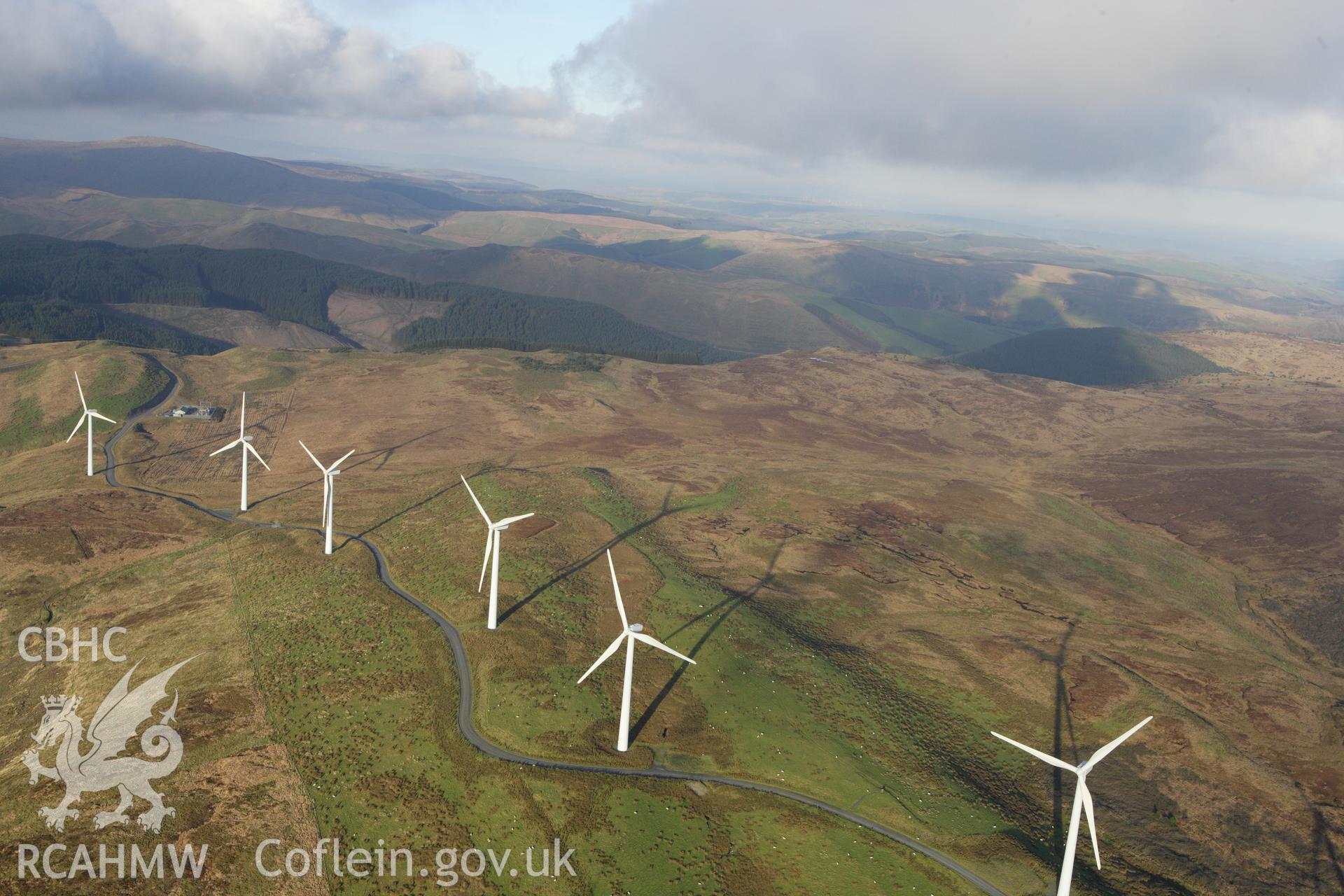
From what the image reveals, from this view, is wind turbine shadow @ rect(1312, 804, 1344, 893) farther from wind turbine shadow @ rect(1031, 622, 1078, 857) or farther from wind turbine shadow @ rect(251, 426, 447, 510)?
wind turbine shadow @ rect(251, 426, 447, 510)

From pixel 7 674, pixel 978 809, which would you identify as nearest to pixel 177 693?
pixel 7 674

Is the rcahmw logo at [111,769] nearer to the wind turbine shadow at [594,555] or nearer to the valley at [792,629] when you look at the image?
the valley at [792,629]

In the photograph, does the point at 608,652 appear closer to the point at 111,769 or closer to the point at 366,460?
the point at 111,769

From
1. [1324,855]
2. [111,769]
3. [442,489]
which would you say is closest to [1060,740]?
[1324,855]


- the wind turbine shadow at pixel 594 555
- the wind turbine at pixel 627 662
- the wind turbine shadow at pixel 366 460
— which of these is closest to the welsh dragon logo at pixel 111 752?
the wind turbine shadow at pixel 594 555

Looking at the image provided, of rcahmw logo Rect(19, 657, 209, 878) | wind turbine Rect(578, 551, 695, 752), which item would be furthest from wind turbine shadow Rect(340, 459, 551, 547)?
wind turbine Rect(578, 551, 695, 752)

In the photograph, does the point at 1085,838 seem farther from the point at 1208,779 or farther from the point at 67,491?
the point at 67,491

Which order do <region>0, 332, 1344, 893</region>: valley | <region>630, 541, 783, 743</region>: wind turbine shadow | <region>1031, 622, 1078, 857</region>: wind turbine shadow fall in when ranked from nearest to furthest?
1. <region>0, 332, 1344, 893</region>: valley
2. <region>1031, 622, 1078, 857</region>: wind turbine shadow
3. <region>630, 541, 783, 743</region>: wind turbine shadow
